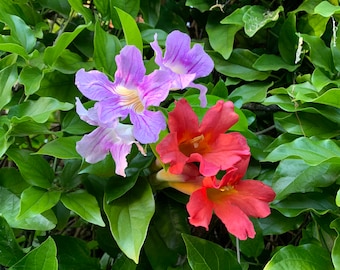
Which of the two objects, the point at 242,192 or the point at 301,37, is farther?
the point at 301,37

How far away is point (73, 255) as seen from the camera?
2.50 ft

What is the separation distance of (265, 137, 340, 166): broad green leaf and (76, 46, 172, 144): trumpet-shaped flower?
0.17 metres

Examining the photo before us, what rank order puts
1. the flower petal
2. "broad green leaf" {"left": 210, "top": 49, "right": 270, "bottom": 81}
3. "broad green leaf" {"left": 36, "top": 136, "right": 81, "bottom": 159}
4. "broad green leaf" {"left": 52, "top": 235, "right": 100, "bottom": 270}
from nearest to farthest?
the flower petal
"broad green leaf" {"left": 36, "top": 136, "right": 81, "bottom": 159}
"broad green leaf" {"left": 52, "top": 235, "right": 100, "bottom": 270}
"broad green leaf" {"left": 210, "top": 49, "right": 270, "bottom": 81}

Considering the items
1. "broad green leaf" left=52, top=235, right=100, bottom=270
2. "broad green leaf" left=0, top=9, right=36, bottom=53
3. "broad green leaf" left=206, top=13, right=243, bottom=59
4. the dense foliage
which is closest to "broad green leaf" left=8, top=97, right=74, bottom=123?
the dense foliage

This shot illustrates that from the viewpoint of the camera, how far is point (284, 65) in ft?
2.82

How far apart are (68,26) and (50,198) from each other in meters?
0.38

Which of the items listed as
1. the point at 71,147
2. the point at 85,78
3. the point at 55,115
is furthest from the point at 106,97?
the point at 55,115

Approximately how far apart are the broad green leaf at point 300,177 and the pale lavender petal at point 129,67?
25 centimetres

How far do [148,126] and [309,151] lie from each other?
0.22 m

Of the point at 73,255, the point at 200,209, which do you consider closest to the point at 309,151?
the point at 200,209

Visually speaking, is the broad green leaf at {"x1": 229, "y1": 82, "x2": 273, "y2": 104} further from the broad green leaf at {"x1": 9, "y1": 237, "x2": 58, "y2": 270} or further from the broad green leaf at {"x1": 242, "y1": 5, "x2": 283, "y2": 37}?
the broad green leaf at {"x1": 9, "y1": 237, "x2": 58, "y2": 270}

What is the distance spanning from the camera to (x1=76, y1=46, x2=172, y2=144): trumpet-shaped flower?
565 mm

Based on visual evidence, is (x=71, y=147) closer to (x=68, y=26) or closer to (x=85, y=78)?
(x=85, y=78)

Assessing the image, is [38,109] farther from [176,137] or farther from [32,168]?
[176,137]
